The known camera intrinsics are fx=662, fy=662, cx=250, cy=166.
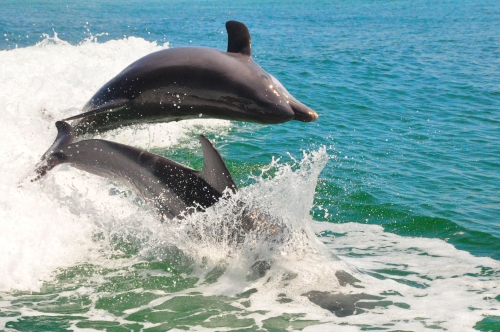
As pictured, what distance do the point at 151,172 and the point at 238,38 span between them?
7.61 ft

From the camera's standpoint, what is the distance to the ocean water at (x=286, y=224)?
341 inches

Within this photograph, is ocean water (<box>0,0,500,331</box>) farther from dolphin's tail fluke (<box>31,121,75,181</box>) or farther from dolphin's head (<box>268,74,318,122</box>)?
dolphin's head (<box>268,74,318,122</box>)

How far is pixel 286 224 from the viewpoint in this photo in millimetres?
9914

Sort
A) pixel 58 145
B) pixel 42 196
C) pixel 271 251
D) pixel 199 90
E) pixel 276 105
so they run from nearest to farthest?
pixel 276 105 < pixel 199 90 < pixel 58 145 < pixel 271 251 < pixel 42 196

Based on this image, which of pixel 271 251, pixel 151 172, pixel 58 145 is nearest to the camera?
pixel 58 145

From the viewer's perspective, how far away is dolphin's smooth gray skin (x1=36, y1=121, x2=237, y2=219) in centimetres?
931

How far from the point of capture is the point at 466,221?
12898 millimetres

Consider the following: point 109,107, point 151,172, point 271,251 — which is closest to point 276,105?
point 109,107

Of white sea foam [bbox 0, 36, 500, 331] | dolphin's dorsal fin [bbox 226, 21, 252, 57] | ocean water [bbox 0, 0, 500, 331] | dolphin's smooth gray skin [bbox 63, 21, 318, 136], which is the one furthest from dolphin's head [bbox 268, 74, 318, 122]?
ocean water [bbox 0, 0, 500, 331]

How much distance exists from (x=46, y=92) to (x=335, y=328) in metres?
14.1


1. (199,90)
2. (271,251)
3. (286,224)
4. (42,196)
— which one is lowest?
(271,251)

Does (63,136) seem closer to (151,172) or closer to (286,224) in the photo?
(151,172)

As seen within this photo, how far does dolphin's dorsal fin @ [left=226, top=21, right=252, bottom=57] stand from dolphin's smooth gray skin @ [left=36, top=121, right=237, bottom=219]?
53.3 inches

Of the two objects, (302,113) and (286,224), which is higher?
(302,113)
